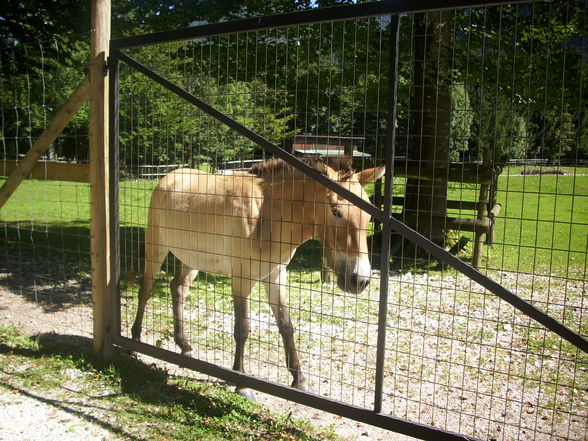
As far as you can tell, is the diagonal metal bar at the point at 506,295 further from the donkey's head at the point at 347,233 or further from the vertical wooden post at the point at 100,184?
the vertical wooden post at the point at 100,184

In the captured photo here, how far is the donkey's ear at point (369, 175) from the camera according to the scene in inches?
144

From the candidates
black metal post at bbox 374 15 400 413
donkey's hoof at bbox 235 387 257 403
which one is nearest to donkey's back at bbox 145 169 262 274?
donkey's hoof at bbox 235 387 257 403

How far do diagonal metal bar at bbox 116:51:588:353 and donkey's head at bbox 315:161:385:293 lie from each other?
26 cm

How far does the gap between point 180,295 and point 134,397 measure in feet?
4.71

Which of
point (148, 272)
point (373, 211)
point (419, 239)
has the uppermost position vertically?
point (373, 211)

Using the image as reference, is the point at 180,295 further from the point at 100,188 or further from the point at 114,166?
the point at 114,166

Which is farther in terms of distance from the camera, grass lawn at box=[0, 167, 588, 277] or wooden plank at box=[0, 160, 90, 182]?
grass lawn at box=[0, 167, 588, 277]

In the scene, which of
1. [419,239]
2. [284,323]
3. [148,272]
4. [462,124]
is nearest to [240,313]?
[284,323]

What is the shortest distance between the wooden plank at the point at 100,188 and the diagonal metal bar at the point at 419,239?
51 cm

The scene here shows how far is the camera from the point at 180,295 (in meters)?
5.19

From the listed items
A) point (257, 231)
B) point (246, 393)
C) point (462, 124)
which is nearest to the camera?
point (462, 124)

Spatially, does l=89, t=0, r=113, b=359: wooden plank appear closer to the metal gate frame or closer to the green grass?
the metal gate frame

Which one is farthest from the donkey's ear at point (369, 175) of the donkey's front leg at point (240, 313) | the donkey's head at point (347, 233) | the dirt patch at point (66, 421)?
the dirt patch at point (66, 421)

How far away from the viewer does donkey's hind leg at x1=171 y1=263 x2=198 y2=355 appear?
16.3 ft
